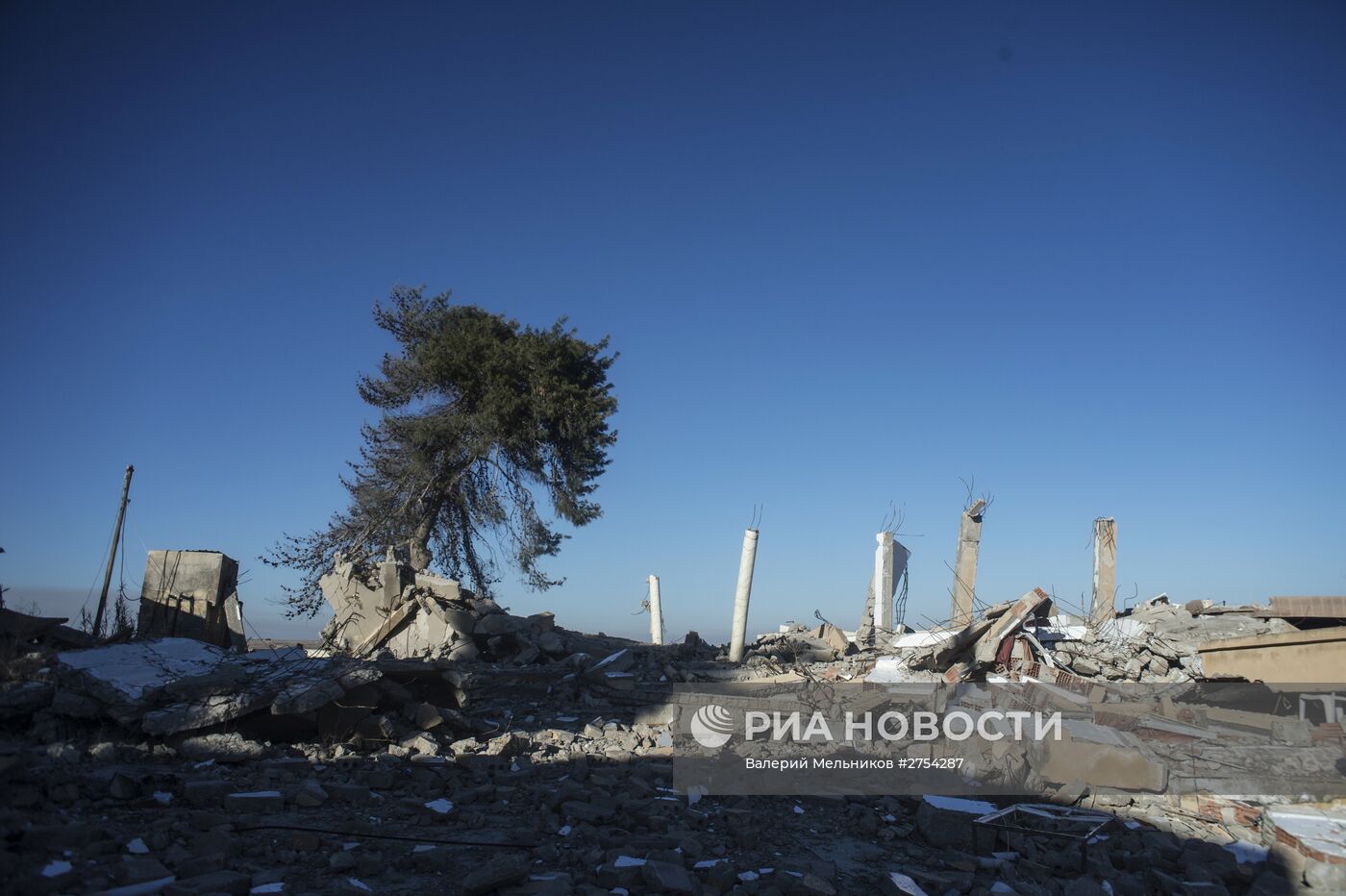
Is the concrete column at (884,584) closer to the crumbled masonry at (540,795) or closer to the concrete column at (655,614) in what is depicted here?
the crumbled masonry at (540,795)

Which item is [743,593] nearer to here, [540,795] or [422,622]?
[422,622]

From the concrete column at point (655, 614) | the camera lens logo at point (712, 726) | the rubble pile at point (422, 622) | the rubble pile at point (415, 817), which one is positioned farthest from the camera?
the concrete column at point (655, 614)

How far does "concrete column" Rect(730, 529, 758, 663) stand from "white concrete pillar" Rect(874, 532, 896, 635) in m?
2.25

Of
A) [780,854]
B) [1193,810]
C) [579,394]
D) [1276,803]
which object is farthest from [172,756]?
[579,394]

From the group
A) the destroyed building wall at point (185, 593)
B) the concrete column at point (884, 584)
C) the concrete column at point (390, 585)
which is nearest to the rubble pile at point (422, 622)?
the concrete column at point (390, 585)

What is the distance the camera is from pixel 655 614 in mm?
18391

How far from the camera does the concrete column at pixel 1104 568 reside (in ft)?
38.8

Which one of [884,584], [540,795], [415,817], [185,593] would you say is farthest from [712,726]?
[185,593]

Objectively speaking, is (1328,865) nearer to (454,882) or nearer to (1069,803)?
(1069,803)

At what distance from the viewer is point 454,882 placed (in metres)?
4.51

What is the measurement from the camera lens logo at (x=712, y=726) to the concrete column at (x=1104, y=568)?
628 centimetres

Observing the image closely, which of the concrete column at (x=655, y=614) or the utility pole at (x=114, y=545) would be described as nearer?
the utility pole at (x=114, y=545)

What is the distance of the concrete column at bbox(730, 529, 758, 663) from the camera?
43.4 feet

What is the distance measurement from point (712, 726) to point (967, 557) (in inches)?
202
